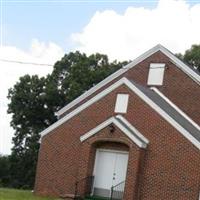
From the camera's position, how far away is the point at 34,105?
56.2m

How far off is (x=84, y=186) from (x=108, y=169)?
147 centimetres

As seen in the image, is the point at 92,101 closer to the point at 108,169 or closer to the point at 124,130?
the point at 124,130

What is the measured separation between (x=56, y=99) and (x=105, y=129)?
27.8 m

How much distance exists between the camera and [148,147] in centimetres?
2695

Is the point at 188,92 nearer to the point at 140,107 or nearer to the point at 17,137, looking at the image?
the point at 140,107

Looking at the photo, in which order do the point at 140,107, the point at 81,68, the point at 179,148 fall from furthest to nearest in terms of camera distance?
the point at 81,68, the point at 140,107, the point at 179,148

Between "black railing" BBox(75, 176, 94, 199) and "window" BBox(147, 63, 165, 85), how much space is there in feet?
25.7

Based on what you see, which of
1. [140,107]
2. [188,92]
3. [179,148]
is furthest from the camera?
[188,92]

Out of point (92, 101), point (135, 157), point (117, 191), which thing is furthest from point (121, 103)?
point (117, 191)

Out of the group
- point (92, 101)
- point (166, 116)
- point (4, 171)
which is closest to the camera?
point (166, 116)

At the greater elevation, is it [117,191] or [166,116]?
[166,116]

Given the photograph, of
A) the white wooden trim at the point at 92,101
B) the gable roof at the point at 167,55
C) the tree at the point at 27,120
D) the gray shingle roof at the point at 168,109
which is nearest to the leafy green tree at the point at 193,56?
the tree at the point at 27,120

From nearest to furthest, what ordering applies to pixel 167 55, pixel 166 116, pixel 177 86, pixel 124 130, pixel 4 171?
pixel 166 116
pixel 124 130
pixel 177 86
pixel 167 55
pixel 4 171

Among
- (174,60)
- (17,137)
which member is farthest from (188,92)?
(17,137)
